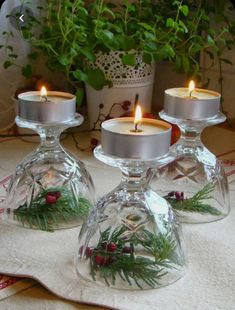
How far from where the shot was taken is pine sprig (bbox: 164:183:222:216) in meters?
0.64

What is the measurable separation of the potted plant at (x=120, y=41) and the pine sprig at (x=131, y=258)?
0.40 m

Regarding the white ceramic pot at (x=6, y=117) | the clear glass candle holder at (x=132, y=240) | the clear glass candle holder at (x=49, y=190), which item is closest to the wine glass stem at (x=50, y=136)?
the clear glass candle holder at (x=49, y=190)

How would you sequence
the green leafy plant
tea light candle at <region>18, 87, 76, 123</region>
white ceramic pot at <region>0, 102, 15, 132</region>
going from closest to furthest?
1. tea light candle at <region>18, 87, 76, 123</region>
2. the green leafy plant
3. white ceramic pot at <region>0, 102, 15, 132</region>

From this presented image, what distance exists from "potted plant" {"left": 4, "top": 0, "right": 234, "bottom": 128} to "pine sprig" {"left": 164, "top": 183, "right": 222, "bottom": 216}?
0.27 m

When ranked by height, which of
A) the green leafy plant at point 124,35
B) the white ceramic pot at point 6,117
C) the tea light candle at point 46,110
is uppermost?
the green leafy plant at point 124,35

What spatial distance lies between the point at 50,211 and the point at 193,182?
7.4 inches

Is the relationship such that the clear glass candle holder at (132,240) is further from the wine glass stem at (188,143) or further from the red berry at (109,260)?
the wine glass stem at (188,143)

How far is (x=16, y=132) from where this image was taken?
103 centimetres

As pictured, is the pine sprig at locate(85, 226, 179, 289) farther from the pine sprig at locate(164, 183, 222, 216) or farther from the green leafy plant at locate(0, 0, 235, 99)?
the green leafy plant at locate(0, 0, 235, 99)

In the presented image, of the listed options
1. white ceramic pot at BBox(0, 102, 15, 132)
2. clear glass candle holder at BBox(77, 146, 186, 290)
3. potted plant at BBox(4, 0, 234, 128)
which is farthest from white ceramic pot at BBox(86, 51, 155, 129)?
clear glass candle holder at BBox(77, 146, 186, 290)

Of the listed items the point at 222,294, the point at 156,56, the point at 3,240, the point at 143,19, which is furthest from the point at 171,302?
the point at 143,19

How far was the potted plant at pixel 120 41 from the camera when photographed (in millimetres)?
831

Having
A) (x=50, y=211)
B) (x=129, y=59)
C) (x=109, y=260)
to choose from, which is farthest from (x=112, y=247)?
(x=129, y=59)

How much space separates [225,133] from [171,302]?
60 cm
